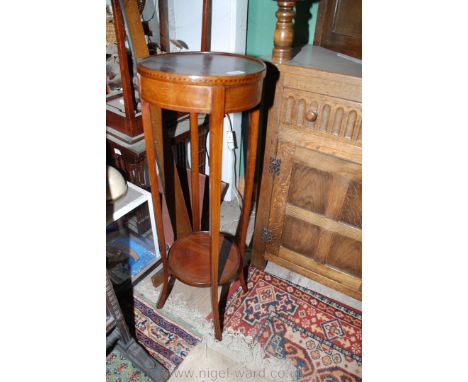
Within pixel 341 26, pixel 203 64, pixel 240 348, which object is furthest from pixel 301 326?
pixel 341 26

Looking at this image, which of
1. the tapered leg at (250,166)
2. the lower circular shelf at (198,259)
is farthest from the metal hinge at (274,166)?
the lower circular shelf at (198,259)

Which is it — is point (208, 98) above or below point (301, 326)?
above

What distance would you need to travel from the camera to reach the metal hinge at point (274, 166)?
132 cm

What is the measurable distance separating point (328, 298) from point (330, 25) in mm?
1233

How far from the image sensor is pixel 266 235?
1528 millimetres

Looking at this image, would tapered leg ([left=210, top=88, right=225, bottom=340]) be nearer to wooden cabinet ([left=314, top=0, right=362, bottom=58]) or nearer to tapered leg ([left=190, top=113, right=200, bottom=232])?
tapered leg ([left=190, top=113, right=200, bottom=232])

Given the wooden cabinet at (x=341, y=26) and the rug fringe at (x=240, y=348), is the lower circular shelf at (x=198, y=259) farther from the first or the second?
the wooden cabinet at (x=341, y=26)

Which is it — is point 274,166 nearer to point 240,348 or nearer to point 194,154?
point 194,154

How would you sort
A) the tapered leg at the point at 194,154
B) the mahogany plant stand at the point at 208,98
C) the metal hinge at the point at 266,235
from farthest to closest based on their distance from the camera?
the metal hinge at the point at 266,235 → the tapered leg at the point at 194,154 → the mahogany plant stand at the point at 208,98

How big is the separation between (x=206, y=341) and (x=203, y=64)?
3.55 feet

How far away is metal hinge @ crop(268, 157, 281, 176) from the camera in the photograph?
1320 millimetres

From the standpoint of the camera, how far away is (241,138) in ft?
6.48
